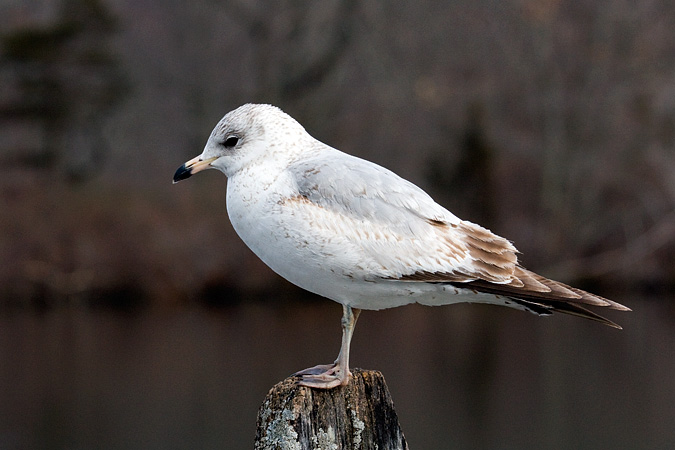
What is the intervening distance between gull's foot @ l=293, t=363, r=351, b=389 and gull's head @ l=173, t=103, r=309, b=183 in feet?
2.82

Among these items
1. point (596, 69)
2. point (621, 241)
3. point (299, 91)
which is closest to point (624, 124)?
point (596, 69)

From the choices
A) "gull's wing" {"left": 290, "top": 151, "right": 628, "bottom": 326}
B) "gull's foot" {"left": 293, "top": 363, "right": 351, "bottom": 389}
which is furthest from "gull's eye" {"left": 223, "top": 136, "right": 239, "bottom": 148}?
"gull's foot" {"left": 293, "top": 363, "right": 351, "bottom": 389}

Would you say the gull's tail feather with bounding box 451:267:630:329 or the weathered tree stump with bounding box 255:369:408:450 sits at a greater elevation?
the gull's tail feather with bounding box 451:267:630:329

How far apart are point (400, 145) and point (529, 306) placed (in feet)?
33.7

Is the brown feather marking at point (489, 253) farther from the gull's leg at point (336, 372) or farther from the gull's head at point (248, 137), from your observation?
the gull's head at point (248, 137)

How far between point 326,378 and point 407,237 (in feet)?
2.00

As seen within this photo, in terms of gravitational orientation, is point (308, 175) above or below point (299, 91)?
below

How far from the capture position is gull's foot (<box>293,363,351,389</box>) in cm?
286

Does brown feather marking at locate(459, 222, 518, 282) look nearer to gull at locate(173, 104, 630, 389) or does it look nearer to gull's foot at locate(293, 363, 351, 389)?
gull at locate(173, 104, 630, 389)

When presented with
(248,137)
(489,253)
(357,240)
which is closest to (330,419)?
(357,240)

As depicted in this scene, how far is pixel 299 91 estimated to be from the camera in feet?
43.8

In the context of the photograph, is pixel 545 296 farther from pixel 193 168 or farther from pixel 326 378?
pixel 193 168

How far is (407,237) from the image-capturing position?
3004 mm

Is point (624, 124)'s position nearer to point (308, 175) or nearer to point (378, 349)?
point (378, 349)
